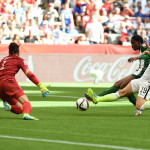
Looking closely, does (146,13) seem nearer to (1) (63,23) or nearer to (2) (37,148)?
(1) (63,23)

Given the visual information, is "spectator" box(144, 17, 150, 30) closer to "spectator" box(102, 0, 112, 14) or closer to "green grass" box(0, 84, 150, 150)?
"spectator" box(102, 0, 112, 14)

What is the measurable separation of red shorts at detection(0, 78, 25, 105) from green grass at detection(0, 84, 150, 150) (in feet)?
1.40

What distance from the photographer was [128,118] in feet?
35.0

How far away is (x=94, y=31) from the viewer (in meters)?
26.1

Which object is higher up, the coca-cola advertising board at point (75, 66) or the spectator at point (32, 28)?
the spectator at point (32, 28)

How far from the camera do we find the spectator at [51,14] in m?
26.8

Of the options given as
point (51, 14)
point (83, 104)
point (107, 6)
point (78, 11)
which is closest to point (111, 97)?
point (83, 104)

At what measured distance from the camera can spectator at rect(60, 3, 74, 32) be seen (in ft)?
88.8

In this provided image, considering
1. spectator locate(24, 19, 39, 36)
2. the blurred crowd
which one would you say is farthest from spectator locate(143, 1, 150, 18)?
spectator locate(24, 19, 39, 36)

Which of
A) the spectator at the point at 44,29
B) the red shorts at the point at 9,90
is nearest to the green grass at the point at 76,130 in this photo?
the red shorts at the point at 9,90

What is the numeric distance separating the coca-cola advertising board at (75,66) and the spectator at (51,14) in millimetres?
2864

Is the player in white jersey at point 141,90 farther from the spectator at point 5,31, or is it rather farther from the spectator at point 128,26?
the spectator at point 128,26

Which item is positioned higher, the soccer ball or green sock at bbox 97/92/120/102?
green sock at bbox 97/92/120/102

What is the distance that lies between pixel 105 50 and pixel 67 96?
27.9ft
